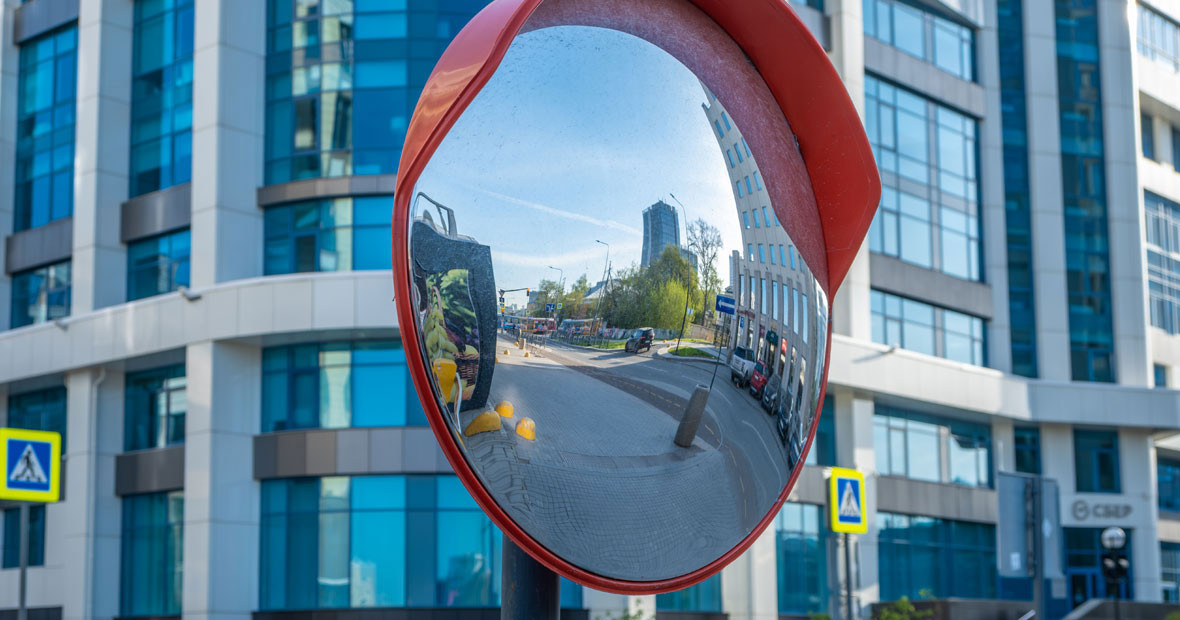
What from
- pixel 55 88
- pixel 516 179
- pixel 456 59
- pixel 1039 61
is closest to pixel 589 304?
pixel 516 179

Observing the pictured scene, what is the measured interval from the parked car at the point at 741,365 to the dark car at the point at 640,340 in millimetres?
211

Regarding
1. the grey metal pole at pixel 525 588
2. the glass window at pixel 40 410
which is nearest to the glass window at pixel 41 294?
the glass window at pixel 40 410

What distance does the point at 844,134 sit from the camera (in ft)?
9.17

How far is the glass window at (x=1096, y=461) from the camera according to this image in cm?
4278

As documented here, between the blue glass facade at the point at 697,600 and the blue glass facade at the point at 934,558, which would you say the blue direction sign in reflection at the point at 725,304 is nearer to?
the blue glass facade at the point at 697,600

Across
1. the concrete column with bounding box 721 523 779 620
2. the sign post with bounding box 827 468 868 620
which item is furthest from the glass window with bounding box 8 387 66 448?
the sign post with bounding box 827 468 868 620

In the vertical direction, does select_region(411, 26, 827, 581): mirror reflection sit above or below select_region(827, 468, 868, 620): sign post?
above

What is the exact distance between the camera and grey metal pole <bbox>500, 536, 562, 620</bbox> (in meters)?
2.59

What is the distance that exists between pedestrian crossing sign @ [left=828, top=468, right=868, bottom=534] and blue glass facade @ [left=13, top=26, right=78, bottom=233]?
2472 centimetres

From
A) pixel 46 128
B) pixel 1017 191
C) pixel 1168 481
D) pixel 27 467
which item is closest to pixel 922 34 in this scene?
pixel 1017 191

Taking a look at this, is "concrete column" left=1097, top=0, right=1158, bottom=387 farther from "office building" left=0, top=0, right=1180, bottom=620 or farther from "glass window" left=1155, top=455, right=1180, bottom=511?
"glass window" left=1155, top=455, right=1180, bottom=511

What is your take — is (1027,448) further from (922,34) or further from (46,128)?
(46,128)

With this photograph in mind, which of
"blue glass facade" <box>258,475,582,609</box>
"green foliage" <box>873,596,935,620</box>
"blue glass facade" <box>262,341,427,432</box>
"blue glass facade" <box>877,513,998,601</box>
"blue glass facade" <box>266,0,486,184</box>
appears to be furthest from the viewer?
"blue glass facade" <box>877,513,998,601</box>

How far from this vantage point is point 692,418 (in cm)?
252
